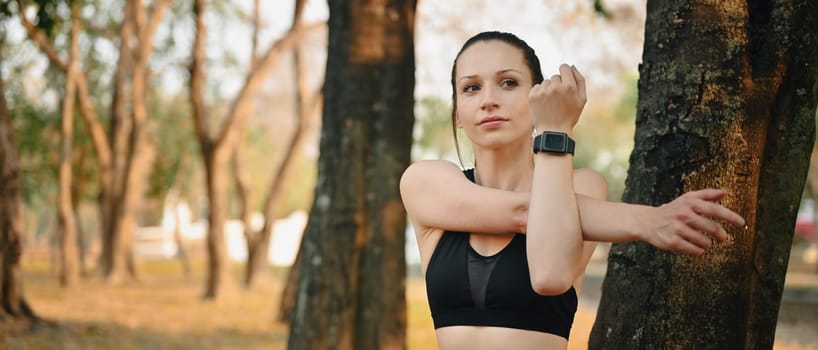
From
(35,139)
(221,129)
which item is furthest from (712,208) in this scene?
(35,139)

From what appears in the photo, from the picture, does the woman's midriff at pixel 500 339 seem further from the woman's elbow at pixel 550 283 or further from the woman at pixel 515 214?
the woman's elbow at pixel 550 283

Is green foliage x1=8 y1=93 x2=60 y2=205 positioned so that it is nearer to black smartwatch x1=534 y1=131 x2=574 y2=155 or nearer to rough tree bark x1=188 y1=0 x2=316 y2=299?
rough tree bark x1=188 y1=0 x2=316 y2=299

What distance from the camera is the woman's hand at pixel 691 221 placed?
2004mm

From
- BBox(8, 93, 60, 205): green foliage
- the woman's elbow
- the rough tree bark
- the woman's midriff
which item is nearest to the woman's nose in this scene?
the woman's elbow

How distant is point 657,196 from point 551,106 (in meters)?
1.06

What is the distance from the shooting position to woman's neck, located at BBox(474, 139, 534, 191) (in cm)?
249

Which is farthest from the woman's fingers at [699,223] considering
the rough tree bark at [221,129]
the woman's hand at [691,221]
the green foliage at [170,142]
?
the green foliage at [170,142]

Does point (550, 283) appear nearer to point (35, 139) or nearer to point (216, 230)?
point (216, 230)

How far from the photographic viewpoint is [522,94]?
240 centimetres

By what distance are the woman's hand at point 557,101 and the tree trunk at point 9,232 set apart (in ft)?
35.0

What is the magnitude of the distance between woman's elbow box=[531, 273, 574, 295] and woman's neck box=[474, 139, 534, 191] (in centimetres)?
36

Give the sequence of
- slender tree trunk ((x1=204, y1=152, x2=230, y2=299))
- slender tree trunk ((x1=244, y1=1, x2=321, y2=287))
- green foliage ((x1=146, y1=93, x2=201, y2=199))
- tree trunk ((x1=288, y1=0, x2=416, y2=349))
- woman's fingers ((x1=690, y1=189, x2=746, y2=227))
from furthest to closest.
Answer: green foliage ((x1=146, y1=93, x2=201, y2=199)) < slender tree trunk ((x1=244, y1=1, x2=321, y2=287)) < slender tree trunk ((x1=204, y1=152, x2=230, y2=299)) < tree trunk ((x1=288, y1=0, x2=416, y2=349)) < woman's fingers ((x1=690, y1=189, x2=746, y2=227))

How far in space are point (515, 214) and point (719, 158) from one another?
1.01 m

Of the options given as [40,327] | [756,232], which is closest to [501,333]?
[756,232]
